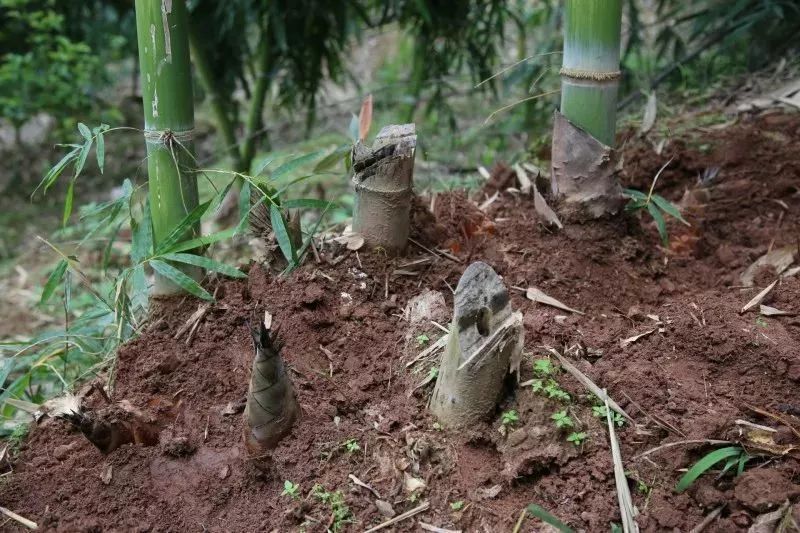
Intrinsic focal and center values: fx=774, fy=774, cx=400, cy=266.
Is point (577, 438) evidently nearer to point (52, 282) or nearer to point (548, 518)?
point (548, 518)

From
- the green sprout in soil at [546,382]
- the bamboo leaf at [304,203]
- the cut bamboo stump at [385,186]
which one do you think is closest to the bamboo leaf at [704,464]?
the green sprout in soil at [546,382]

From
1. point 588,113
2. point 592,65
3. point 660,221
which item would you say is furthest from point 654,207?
point 592,65

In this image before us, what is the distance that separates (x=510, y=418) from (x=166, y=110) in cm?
110

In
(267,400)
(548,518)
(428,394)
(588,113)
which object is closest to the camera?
(548,518)

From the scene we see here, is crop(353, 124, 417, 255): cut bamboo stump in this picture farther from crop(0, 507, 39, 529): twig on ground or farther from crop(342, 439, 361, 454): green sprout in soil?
crop(0, 507, 39, 529): twig on ground

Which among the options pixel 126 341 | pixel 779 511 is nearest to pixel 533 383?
pixel 779 511

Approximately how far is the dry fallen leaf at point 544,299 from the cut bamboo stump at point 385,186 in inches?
14.0

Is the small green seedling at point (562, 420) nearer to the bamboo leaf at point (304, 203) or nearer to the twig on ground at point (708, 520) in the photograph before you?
the twig on ground at point (708, 520)

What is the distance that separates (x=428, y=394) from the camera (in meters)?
1.68

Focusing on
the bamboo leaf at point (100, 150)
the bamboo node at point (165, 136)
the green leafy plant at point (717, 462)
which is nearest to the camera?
the green leafy plant at point (717, 462)

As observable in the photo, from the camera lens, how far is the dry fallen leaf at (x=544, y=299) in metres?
1.89

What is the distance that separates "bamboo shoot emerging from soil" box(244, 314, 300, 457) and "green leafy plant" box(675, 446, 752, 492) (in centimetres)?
78

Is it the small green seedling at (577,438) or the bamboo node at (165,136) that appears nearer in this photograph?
the small green seedling at (577,438)

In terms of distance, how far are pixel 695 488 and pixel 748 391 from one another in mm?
277
